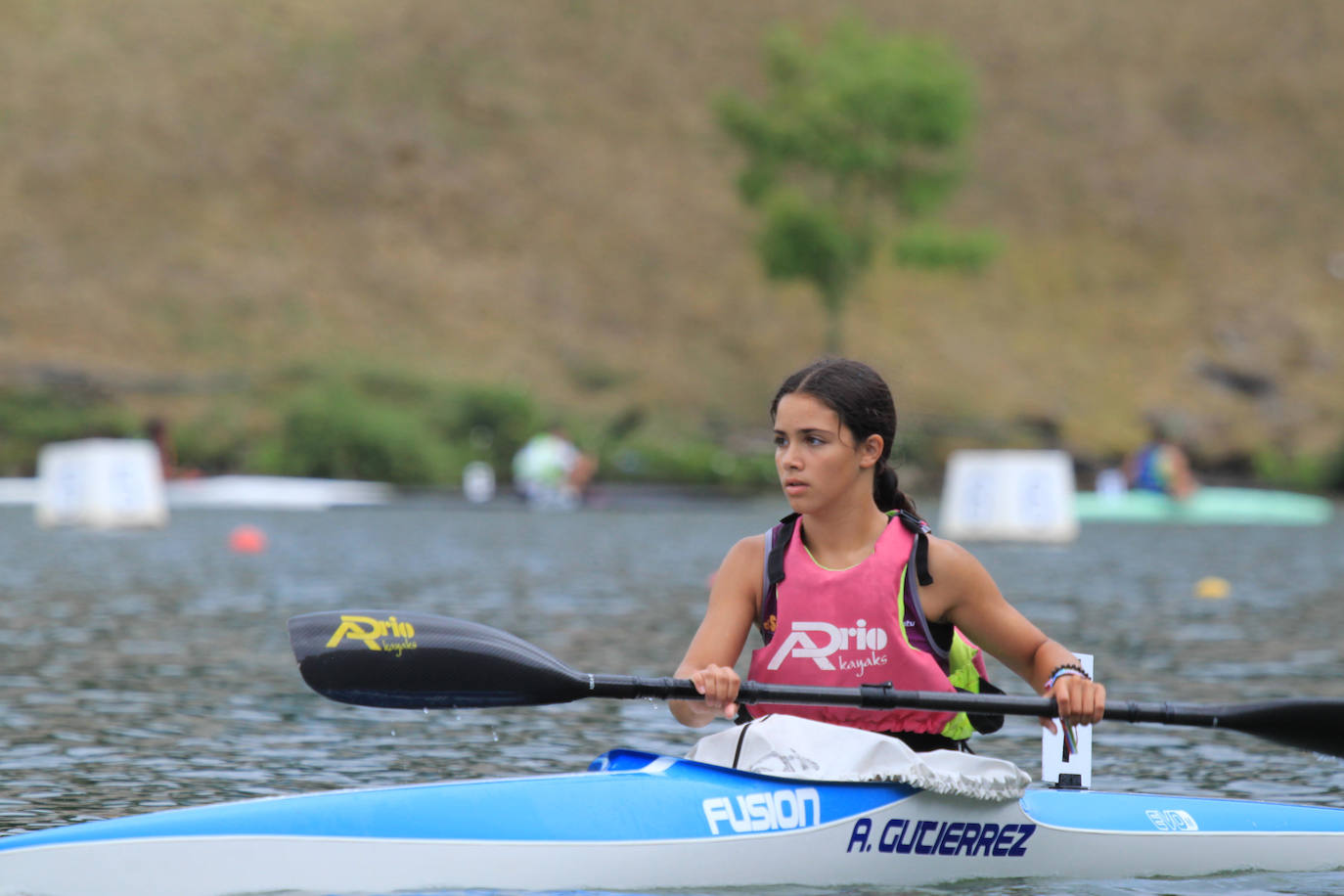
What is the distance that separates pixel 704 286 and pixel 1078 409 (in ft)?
37.2

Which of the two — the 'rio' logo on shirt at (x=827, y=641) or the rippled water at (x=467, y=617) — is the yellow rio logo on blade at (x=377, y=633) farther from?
the rippled water at (x=467, y=617)

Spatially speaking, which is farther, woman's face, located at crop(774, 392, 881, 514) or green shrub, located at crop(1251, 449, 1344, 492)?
green shrub, located at crop(1251, 449, 1344, 492)

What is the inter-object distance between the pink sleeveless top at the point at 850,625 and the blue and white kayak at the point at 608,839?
0.90ft

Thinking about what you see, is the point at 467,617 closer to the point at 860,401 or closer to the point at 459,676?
the point at 459,676

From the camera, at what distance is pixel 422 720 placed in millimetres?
8555

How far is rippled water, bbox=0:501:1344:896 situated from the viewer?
7.02 metres

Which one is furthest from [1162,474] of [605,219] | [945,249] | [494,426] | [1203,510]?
[605,219]

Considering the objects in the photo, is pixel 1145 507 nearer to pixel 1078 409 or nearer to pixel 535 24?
pixel 1078 409

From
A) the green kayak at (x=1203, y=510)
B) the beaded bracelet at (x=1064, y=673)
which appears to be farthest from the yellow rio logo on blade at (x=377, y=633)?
the green kayak at (x=1203, y=510)

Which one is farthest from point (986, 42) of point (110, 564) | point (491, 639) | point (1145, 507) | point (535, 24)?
point (491, 639)

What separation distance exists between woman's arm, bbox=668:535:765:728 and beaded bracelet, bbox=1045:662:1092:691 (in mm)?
743

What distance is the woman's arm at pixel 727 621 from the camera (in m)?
5.09

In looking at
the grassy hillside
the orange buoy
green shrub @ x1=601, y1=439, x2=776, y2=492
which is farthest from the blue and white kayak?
the grassy hillside

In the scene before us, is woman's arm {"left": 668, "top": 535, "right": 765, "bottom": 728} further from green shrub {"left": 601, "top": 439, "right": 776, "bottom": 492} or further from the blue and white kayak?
green shrub {"left": 601, "top": 439, "right": 776, "bottom": 492}
